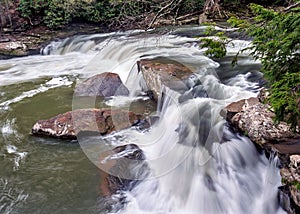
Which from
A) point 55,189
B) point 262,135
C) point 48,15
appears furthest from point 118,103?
point 48,15

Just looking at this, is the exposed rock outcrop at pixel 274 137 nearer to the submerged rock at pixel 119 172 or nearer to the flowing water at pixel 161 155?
the flowing water at pixel 161 155

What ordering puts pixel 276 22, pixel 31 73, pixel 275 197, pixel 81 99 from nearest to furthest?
pixel 276 22
pixel 275 197
pixel 81 99
pixel 31 73

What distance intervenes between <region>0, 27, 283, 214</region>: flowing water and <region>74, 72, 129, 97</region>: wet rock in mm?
232

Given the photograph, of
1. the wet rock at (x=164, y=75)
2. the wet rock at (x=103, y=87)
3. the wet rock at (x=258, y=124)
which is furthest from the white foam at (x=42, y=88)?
the wet rock at (x=258, y=124)

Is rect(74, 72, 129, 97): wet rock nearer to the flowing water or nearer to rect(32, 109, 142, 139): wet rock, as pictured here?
the flowing water

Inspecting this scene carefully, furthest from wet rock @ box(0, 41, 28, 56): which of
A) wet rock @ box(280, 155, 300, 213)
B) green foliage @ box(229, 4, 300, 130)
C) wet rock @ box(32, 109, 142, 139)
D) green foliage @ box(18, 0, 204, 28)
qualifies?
wet rock @ box(280, 155, 300, 213)

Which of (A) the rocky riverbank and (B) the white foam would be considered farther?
(A) the rocky riverbank

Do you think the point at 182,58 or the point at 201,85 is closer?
the point at 201,85

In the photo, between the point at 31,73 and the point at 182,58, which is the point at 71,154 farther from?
the point at 31,73

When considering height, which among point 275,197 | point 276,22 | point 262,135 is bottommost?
point 275,197

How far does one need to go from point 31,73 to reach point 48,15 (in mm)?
4408

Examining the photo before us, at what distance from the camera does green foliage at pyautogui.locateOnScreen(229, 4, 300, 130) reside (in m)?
2.77

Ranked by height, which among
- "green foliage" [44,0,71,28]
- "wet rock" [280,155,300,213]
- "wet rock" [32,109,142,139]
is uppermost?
"green foliage" [44,0,71,28]

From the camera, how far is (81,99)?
7.11 m
